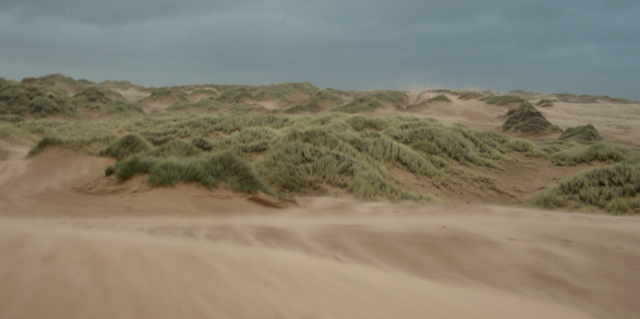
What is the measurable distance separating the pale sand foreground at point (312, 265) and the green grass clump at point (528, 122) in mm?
16440

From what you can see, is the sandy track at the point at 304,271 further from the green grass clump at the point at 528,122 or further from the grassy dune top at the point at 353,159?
the green grass clump at the point at 528,122

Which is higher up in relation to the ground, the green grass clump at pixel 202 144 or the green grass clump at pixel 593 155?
the green grass clump at pixel 202 144

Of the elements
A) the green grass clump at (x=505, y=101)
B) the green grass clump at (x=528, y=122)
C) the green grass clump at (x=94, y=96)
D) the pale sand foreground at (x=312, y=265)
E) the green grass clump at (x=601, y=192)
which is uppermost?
the green grass clump at (x=505, y=101)

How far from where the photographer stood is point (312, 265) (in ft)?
8.61

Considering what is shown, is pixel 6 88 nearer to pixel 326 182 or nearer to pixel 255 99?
pixel 255 99

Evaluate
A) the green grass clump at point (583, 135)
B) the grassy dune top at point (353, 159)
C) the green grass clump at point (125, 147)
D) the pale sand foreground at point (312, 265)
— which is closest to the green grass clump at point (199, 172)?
the grassy dune top at point (353, 159)

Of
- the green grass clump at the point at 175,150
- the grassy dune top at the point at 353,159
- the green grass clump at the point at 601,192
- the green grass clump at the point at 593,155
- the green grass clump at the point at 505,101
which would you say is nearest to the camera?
the grassy dune top at the point at 353,159

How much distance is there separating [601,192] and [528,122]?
14689mm

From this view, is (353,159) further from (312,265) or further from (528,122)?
(528,122)

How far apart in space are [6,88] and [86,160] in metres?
18.5

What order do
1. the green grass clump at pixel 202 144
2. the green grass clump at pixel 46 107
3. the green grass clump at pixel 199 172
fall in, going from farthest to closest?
the green grass clump at pixel 46 107, the green grass clump at pixel 202 144, the green grass clump at pixel 199 172

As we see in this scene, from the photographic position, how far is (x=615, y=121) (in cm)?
2150

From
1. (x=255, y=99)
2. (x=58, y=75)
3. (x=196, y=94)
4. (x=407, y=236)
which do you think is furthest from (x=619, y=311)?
(x=58, y=75)

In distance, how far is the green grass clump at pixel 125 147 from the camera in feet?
26.1
